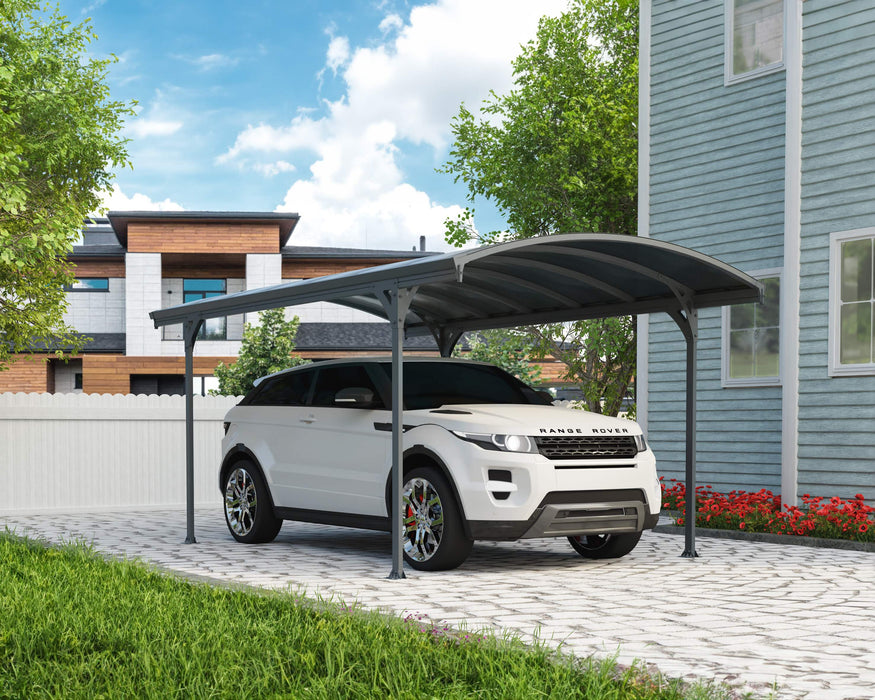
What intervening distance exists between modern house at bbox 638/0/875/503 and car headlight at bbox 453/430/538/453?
203 inches

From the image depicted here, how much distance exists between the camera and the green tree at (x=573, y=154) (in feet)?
77.7

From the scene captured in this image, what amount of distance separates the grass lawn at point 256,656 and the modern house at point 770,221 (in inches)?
300

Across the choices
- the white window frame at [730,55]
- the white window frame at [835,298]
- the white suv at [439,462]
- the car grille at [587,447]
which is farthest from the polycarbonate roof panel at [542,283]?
the white window frame at [730,55]

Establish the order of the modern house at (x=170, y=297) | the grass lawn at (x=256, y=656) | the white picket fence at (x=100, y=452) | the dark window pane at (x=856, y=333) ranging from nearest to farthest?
1. the grass lawn at (x=256, y=656)
2. the dark window pane at (x=856, y=333)
3. the white picket fence at (x=100, y=452)
4. the modern house at (x=170, y=297)

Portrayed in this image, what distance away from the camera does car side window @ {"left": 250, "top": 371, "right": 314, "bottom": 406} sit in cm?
1120

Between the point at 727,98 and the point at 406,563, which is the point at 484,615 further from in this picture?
the point at 727,98

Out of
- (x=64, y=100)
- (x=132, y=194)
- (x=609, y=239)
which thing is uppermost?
(x=132, y=194)

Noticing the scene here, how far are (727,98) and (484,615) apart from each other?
9.74 metres

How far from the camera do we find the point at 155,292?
3747 cm

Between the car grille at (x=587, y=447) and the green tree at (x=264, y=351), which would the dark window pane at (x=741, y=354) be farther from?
the green tree at (x=264, y=351)

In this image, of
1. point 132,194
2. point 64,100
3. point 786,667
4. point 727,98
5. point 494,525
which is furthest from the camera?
point 132,194

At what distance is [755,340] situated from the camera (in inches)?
564

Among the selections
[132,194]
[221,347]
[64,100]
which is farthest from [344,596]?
[132,194]

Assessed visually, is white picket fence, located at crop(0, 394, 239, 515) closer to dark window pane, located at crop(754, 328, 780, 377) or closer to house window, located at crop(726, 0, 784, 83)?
dark window pane, located at crop(754, 328, 780, 377)
